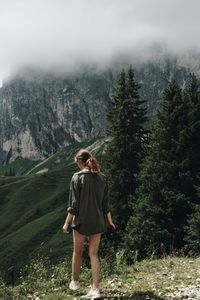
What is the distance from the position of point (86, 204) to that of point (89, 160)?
1.05 metres

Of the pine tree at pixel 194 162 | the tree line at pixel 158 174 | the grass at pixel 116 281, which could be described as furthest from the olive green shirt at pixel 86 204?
the tree line at pixel 158 174

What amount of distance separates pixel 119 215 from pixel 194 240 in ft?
32.8

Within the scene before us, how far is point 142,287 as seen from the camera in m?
11.8

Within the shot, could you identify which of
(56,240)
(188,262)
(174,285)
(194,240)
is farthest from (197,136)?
(56,240)

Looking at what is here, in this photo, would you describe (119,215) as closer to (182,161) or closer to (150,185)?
(150,185)

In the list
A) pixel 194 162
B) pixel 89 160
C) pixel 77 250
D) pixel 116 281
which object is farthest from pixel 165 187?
pixel 89 160

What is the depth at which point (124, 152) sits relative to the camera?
39.7 meters

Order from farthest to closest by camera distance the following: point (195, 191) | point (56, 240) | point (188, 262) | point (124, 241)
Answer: point (56, 240)
point (124, 241)
point (195, 191)
point (188, 262)

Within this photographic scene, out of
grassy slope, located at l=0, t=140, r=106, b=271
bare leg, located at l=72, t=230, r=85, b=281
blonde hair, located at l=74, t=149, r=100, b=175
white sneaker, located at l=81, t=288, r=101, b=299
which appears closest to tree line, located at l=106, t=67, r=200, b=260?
bare leg, located at l=72, t=230, r=85, b=281

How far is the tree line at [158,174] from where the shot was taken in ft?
106

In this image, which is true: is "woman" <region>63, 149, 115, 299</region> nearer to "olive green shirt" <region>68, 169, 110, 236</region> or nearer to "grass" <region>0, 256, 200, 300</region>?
"olive green shirt" <region>68, 169, 110, 236</region>

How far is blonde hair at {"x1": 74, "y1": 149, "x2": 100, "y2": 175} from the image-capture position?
10.8 meters

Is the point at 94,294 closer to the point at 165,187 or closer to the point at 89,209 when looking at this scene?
the point at 89,209

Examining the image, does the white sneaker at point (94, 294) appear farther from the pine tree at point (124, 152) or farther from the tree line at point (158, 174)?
the pine tree at point (124, 152)
